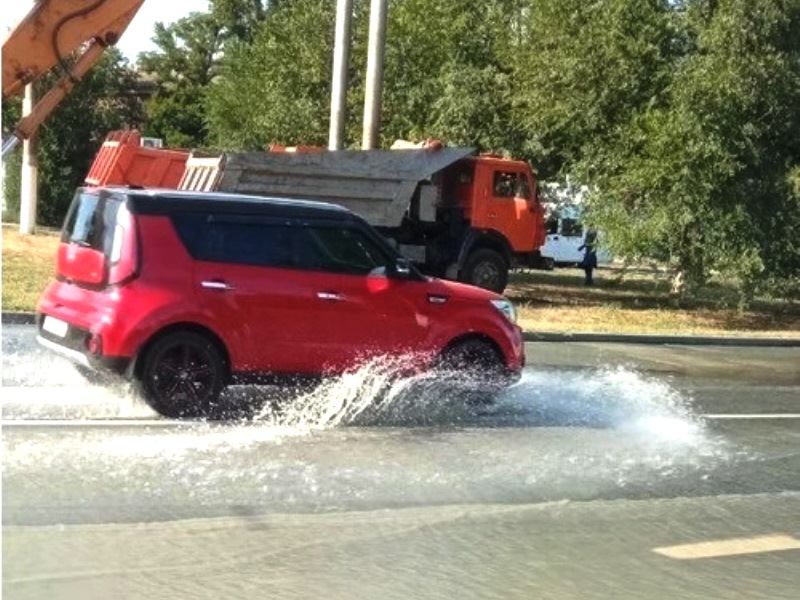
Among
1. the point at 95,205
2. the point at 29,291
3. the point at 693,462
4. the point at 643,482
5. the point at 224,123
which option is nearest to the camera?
the point at 643,482

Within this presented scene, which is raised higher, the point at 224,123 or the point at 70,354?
the point at 224,123

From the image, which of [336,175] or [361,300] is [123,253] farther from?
[336,175]

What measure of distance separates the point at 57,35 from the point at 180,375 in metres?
4.72

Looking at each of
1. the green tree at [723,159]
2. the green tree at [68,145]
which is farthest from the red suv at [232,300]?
the green tree at [68,145]

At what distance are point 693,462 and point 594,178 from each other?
58.5ft

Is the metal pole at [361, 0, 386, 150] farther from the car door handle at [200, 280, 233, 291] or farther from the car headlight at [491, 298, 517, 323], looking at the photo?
the car door handle at [200, 280, 233, 291]

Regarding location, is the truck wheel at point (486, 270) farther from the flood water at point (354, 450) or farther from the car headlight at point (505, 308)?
the car headlight at point (505, 308)

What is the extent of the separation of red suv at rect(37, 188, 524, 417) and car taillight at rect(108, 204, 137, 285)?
11mm

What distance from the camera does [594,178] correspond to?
26.8m

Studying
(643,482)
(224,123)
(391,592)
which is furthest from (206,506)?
(224,123)

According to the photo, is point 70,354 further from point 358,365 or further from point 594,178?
point 594,178

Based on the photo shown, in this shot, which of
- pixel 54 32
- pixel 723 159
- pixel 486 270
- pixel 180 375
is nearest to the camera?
pixel 180 375

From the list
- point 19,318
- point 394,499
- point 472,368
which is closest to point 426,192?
point 19,318

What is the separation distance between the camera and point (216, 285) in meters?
9.97
